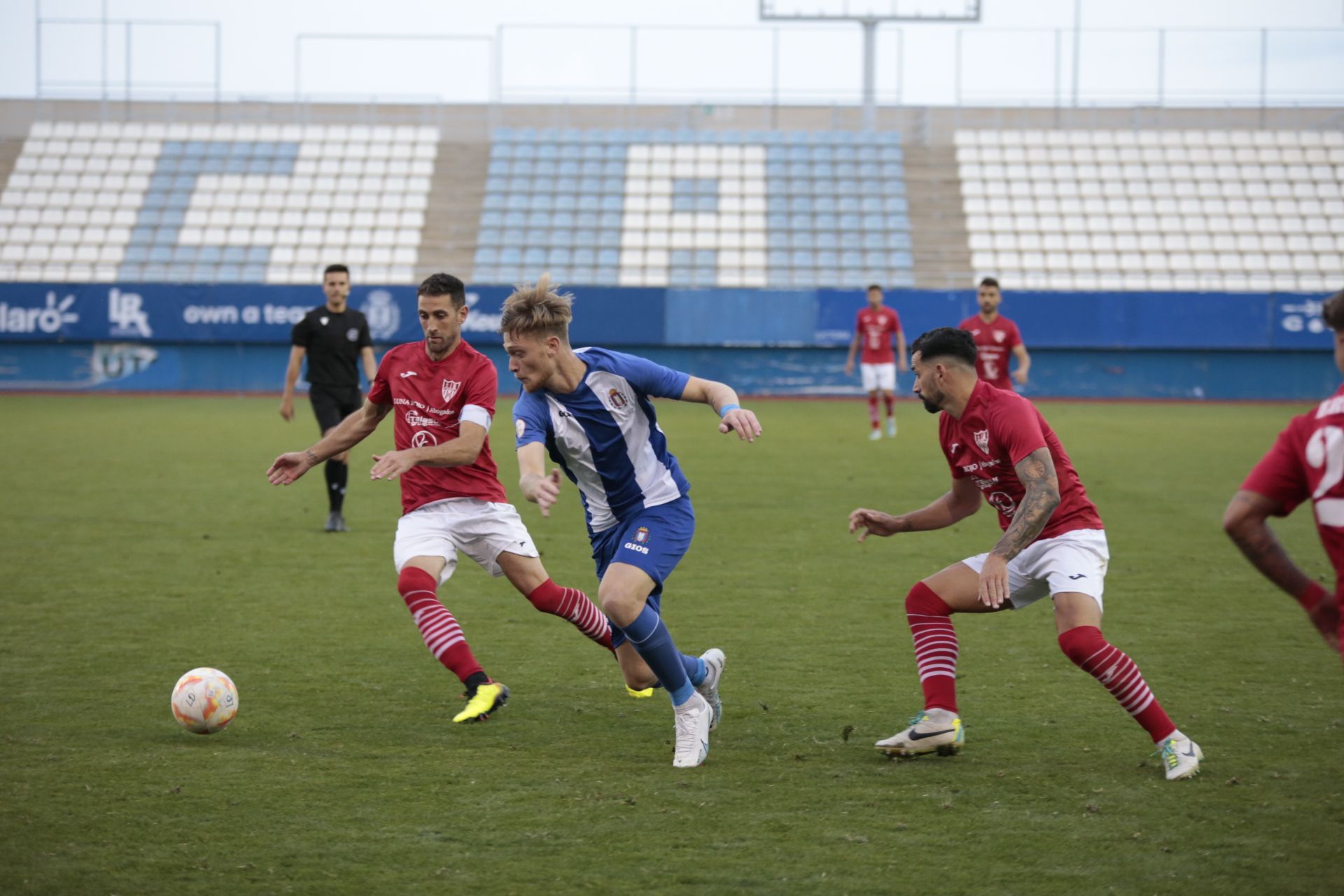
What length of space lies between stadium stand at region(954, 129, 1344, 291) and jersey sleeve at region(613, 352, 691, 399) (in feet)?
92.1

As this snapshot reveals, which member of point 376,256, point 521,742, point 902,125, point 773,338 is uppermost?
point 902,125

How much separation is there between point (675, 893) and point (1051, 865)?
1.19 meters

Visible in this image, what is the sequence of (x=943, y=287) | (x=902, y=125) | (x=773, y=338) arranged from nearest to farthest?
(x=773, y=338) → (x=943, y=287) → (x=902, y=125)

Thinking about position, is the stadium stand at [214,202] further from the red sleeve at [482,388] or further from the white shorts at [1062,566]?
the white shorts at [1062,566]

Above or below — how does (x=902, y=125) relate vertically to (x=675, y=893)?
above

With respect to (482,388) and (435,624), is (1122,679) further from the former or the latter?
(482,388)

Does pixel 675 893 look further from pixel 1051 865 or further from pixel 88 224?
pixel 88 224

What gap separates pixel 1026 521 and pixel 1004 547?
132 millimetres

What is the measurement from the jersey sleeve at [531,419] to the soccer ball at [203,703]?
1.62m

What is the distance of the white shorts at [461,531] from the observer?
629 centimetres

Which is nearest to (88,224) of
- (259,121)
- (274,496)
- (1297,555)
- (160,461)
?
(259,121)

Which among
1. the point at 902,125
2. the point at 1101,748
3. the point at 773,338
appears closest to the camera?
the point at 1101,748

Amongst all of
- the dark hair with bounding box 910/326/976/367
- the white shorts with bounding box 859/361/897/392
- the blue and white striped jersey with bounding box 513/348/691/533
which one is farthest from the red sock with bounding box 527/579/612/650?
the white shorts with bounding box 859/361/897/392

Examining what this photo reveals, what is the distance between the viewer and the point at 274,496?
13.9 meters
